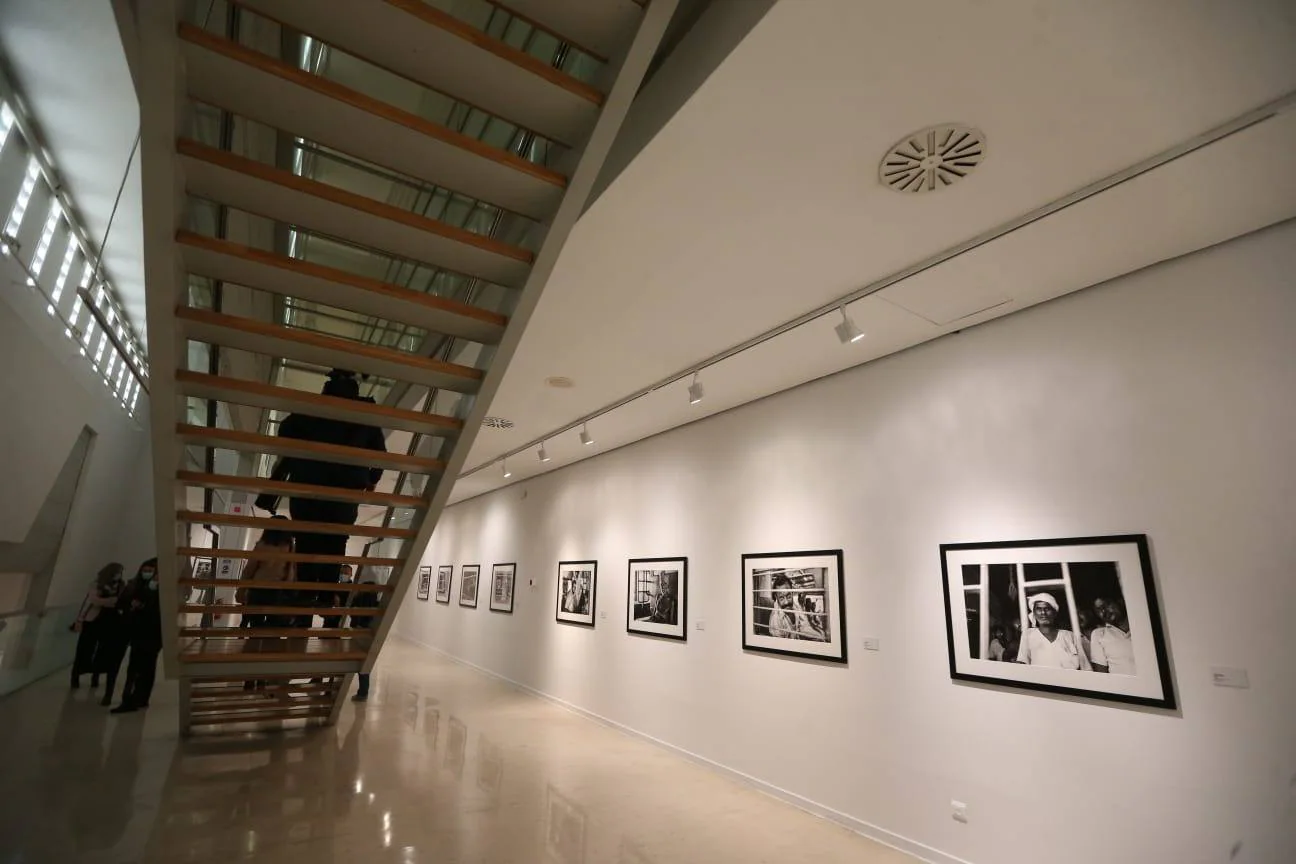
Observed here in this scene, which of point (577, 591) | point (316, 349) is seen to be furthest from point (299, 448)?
point (577, 591)

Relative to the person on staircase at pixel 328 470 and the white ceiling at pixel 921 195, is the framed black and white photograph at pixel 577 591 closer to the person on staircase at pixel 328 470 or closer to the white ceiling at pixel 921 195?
the person on staircase at pixel 328 470

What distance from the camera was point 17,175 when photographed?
146 inches

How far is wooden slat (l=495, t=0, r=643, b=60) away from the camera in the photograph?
1844mm

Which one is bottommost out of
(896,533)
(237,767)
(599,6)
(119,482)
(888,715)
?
(237,767)

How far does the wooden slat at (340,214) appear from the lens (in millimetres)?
1941

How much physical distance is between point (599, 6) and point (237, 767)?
19.2 feet

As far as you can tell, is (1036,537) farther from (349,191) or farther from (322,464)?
(322,464)

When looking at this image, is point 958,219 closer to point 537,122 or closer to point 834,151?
A: point 834,151

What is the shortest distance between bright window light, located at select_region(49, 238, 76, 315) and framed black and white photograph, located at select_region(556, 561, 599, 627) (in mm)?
5738

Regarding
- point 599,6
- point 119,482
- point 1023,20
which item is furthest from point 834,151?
point 119,482

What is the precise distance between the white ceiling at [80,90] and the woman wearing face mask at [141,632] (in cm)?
343

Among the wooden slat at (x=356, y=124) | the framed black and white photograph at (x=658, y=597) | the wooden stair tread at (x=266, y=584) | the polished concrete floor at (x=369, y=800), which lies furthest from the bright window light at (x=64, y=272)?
the framed black and white photograph at (x=658, y=597)

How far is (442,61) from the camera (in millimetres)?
1882

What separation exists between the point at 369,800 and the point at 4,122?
16.1 feet
